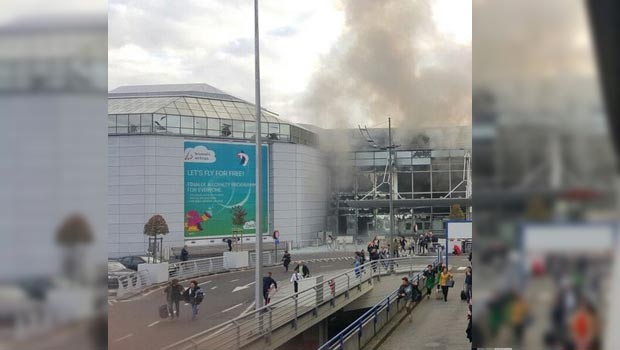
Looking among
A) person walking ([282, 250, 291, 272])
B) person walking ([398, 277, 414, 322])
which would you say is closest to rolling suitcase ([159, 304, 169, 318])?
person walking ([282, 250, 291, 272])

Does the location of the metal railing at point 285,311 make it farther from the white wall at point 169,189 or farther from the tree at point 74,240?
the tree at point 74,240

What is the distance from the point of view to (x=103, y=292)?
2057mm

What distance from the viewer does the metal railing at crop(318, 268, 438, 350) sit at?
261 centimetres

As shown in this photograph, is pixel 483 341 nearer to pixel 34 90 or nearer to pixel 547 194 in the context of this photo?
pixel 547 194

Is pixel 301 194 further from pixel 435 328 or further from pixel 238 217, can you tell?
pixel 435 328

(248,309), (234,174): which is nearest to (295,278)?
(248,309)

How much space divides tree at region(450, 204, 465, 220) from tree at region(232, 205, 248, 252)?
99 cm

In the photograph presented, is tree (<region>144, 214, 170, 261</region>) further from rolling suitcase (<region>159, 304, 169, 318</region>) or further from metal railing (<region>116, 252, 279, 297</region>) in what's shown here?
rolling suitcase (<region>159, 304, 169, 318</region>)

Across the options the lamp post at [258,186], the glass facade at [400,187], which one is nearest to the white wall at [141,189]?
the lamp post at [258,186]

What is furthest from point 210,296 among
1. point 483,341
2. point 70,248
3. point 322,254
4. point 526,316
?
point 526,316

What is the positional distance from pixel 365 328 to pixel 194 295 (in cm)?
89

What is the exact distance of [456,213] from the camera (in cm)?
250

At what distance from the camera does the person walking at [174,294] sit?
8.39 feet

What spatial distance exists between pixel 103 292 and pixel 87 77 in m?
0.84
